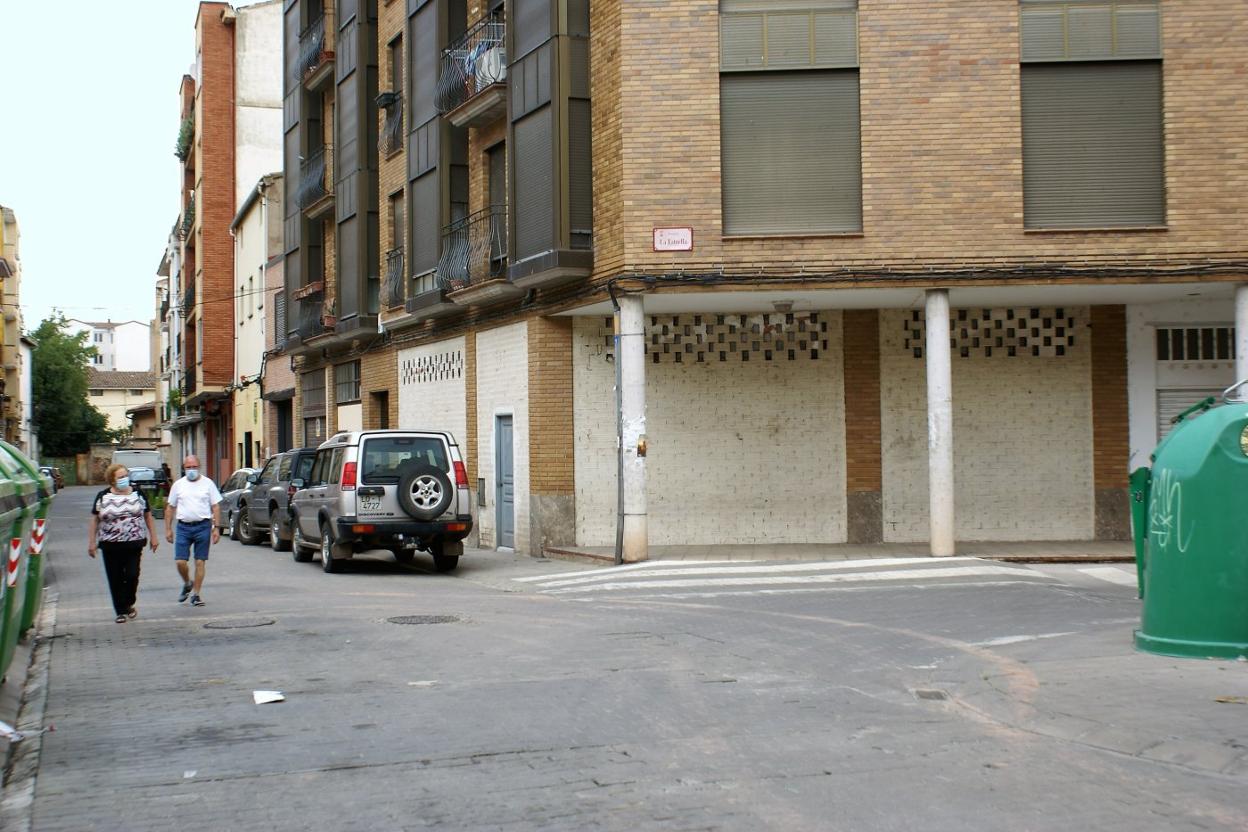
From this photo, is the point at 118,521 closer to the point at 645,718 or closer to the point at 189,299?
the point at 645,718

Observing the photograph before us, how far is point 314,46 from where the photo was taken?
32531 mm

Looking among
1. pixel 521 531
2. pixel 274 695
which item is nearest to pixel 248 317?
pixel 521 531

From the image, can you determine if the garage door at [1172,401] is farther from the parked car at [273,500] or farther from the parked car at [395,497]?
the parked car at [273,500]

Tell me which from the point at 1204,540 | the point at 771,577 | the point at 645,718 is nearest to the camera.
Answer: the point at 645,718

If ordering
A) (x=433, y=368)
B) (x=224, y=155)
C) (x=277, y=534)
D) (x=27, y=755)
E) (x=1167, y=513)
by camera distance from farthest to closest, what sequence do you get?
(x=224, y=155)
(x=433, y=368)
(x=277, y=534)
(x=1167, y=513)
(x=27, y=755)

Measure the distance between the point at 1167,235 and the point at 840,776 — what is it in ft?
42.7

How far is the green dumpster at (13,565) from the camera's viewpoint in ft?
25.3

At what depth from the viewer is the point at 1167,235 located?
17.0m

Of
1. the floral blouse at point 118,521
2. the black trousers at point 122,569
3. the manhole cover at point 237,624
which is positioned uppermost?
the floral blouse at point 118,521

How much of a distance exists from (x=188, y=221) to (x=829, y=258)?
145 feet

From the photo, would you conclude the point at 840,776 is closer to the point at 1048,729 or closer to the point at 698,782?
the point at 698,782

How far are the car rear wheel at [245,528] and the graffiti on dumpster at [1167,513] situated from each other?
19.5m

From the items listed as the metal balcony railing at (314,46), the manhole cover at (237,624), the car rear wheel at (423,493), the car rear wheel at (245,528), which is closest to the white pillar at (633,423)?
the car rear wheel at (423,493)

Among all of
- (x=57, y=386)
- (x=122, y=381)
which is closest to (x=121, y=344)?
(x=122, y=381)
